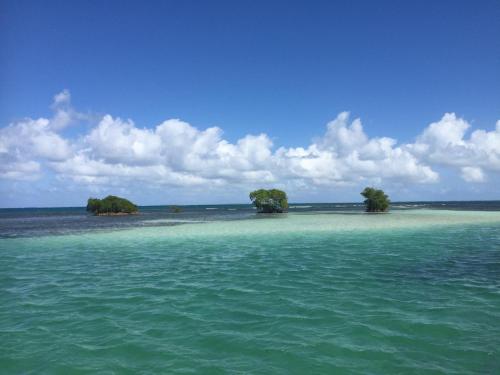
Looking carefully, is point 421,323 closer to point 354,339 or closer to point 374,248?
point 354,339

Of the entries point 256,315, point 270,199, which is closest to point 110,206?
point 270,199

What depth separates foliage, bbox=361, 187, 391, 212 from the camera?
107 m

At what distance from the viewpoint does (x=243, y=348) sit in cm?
1084

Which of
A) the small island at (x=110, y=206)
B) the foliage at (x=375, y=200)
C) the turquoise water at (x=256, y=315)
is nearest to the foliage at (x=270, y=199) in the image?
the foliage at (x=375, y=200)

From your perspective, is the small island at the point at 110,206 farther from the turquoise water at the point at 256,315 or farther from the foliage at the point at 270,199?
the turquoise water at the point at 256,315

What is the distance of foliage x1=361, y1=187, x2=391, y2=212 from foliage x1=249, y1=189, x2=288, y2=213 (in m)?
24.2

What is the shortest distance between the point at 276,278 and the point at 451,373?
11511 millimetres

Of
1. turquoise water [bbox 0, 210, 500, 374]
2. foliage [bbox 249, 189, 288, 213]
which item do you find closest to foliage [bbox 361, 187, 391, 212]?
foliage [bbox 249, 189, 288, 213]

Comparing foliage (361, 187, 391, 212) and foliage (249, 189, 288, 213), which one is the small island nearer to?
foliage (249, 189, 288, 213)

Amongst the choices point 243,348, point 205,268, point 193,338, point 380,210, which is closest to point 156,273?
point 205,268

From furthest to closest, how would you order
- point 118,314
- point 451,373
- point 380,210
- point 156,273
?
point 380,210
point 156,273
point 118,314
point 451,373

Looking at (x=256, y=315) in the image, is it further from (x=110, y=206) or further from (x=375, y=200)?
(x=110, y=206)

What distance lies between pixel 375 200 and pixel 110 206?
269 ft

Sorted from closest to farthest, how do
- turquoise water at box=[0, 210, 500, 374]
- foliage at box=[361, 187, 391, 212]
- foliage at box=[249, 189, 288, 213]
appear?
turquoise water at box=[0, 210, 500, 374]
foliage at box=[361, 187, 391, 212]
foliage at box=[249, 189, 288, 213]
